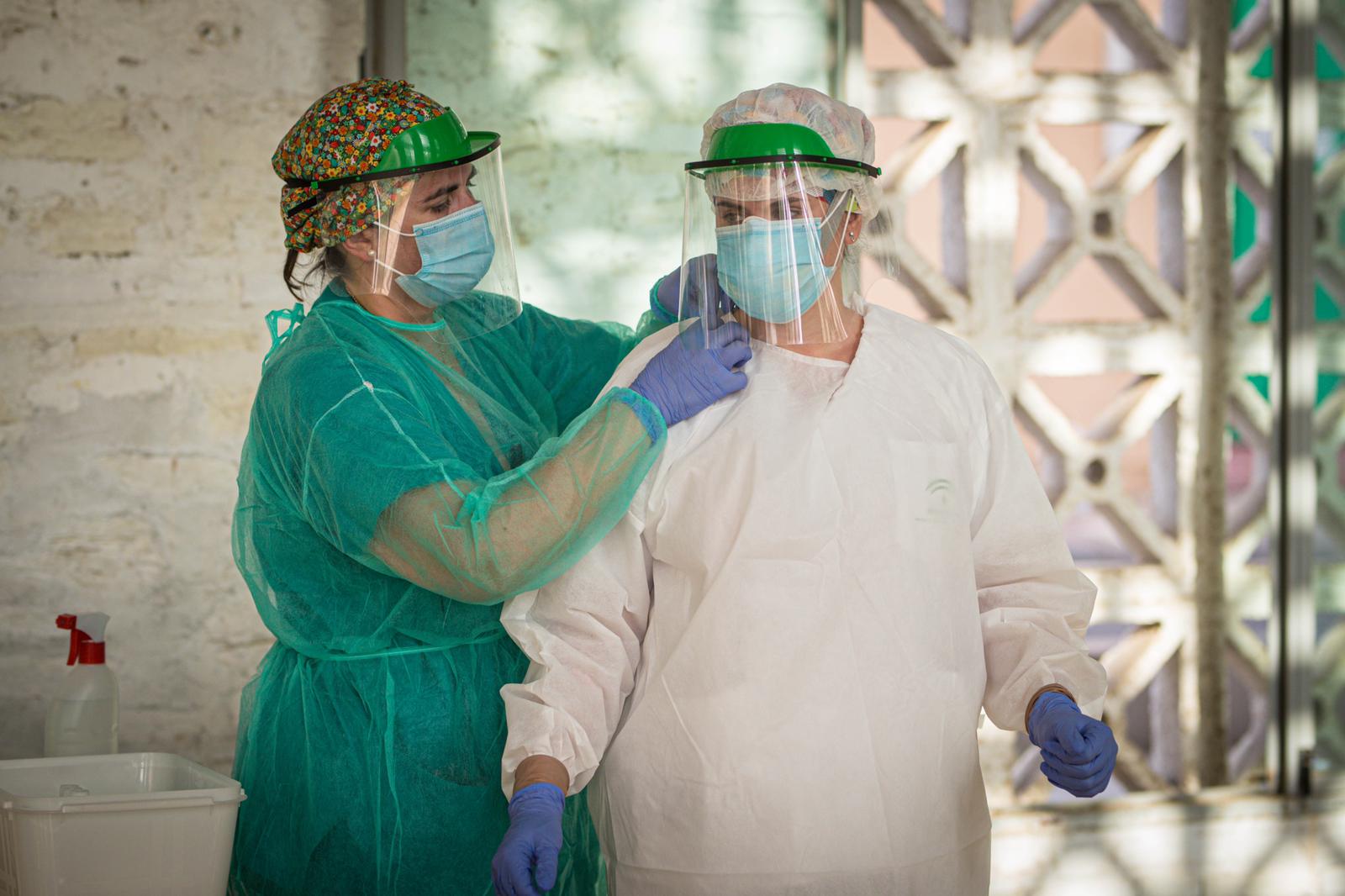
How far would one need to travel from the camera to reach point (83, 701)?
214 centimetres

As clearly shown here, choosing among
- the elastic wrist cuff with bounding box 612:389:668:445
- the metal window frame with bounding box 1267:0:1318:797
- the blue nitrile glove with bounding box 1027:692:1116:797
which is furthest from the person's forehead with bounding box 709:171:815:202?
the metal window frame with bounding box 1267:0:1318:797

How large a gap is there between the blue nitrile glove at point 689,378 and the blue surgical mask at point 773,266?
0.24 ft

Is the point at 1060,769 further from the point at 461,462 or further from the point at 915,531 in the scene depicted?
the point at 461,462

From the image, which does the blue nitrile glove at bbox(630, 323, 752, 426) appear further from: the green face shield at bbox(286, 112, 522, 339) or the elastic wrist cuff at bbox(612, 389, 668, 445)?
the green face shield at bbox(286, 112, 522, 339)

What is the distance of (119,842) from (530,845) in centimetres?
56

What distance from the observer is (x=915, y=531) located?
156cm

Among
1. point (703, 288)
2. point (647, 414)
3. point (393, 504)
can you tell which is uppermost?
point (703, 288)

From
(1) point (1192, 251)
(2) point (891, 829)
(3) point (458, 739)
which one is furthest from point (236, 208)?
(1) point (1192, 251)

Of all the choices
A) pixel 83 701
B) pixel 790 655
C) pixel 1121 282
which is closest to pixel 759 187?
pixel 790 655

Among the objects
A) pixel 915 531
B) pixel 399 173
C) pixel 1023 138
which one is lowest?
pixel 915 531

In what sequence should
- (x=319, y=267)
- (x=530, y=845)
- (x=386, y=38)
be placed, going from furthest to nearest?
(x=386, y=38) < (x=319, y=267) < (x=530, y=845)

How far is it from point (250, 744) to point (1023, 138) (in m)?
2.24

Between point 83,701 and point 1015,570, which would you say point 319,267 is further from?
point 1015,570

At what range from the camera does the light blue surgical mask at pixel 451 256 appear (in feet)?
5.53
